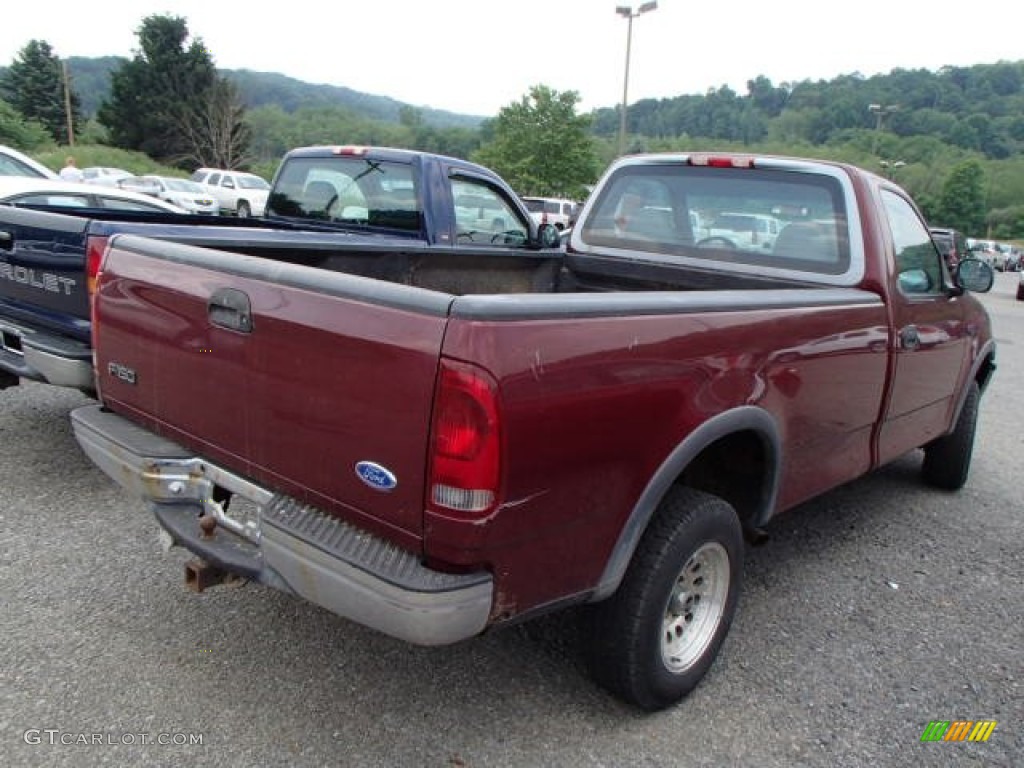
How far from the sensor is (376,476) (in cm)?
199

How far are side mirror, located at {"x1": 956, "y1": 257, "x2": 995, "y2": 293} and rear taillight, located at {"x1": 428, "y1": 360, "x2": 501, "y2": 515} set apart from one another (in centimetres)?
350

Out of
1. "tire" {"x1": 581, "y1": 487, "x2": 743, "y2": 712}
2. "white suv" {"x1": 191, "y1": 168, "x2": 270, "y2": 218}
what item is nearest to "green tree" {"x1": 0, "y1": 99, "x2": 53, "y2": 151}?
"white suv" {"x1": 191, "y1": 168, "x2": 270, "y2": 218}

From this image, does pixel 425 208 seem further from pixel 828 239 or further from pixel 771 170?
pixel 828 239

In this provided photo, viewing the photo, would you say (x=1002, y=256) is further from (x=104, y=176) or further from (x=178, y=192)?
(x=104, y=176)

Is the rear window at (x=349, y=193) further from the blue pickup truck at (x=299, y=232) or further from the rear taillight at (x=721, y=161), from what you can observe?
the rear taillight at (x=721, y=161)

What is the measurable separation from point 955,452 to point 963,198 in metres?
94.1

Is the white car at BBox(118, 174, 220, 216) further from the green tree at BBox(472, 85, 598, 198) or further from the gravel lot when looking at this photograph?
the gravel lot

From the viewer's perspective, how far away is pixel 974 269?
4.20 meters

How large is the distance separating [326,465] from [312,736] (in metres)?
0.92

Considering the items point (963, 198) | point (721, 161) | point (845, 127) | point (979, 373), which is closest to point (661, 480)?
point (721, 161)

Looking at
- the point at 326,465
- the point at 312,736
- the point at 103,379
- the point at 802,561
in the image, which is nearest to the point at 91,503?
the point at 103,379

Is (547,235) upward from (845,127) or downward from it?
downward

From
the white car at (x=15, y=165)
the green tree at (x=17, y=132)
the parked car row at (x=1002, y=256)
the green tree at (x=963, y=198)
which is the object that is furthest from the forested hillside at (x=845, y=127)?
the white car at (x=15, y=165)

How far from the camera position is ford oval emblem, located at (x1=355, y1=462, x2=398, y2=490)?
1.96m
